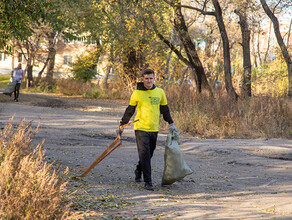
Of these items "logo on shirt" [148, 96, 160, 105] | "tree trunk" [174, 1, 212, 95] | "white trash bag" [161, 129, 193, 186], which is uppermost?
"tree trunk" [174, 1, 212, 95]

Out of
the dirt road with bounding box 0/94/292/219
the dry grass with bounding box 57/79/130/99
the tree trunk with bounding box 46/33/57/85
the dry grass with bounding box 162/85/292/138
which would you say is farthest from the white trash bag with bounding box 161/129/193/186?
the tree trunk with bounding box 46/33/57/85

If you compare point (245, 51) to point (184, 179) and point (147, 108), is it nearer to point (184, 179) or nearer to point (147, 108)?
point (184, 179)

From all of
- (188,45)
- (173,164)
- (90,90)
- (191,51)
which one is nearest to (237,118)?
(191,51)

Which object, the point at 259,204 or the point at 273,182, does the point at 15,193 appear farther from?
the point at 273,182

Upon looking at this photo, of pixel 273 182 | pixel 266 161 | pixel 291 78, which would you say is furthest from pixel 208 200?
pixel 291 78

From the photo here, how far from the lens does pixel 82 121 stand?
46.3 ft

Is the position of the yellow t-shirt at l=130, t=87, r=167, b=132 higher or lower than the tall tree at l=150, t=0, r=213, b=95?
lower

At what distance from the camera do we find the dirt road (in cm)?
513

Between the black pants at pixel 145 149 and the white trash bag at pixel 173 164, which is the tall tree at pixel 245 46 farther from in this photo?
the black pants at pixel 145 149

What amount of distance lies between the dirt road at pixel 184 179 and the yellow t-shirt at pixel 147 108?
90 cm

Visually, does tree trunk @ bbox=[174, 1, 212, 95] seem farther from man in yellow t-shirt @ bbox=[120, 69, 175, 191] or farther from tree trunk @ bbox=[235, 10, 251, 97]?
man in yellow t-shirt @ bbox=[120, 69, 175, 191]

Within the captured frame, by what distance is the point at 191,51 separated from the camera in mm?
18859

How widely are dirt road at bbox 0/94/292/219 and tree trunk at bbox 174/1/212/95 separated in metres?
6.36

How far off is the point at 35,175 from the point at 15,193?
35 centimetres
